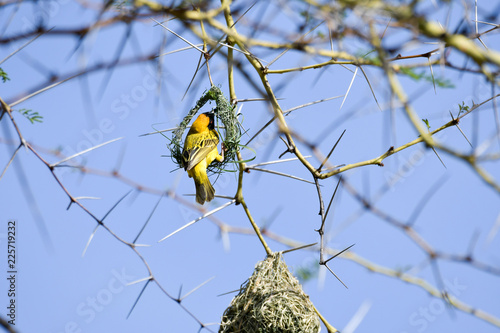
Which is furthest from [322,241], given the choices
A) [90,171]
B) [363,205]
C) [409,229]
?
[90,171]

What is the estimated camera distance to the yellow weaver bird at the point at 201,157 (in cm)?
427

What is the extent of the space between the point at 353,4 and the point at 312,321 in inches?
113

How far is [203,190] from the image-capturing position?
4469 mm

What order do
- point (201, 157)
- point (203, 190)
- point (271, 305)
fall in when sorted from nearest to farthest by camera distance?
point (271, 305) < point (201, 157) < point (203, 190)

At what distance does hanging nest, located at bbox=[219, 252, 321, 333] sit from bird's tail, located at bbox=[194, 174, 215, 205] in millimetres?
842

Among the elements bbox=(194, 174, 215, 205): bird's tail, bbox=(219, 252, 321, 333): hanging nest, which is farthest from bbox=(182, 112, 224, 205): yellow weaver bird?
bbox=(219, 252, 321, 333): hanging nest

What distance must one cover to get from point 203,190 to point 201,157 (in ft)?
1.07

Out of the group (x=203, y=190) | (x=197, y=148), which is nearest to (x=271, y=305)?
(x=203, y=190)

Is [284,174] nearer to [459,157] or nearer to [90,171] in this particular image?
[90,171]

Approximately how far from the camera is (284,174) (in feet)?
10.1

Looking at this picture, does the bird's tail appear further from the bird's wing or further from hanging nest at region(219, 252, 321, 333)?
hanging nest at region(219, 252, 321, 333)

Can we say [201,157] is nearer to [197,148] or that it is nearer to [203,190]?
[197,148]

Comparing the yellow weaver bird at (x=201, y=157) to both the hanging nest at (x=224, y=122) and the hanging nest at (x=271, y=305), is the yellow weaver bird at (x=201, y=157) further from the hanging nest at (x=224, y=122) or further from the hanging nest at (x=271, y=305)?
the hanging nest at (x=271, y=305)

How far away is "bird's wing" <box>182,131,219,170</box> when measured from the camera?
4250 mm
